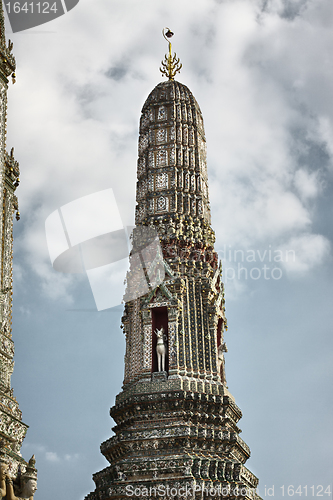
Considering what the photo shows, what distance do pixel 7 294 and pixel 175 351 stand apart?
31.3 ft

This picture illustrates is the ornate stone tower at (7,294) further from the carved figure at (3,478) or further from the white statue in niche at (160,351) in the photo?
the white statue in niche at (160,351)

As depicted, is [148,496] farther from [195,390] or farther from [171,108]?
[171,108]

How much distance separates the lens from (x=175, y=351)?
2228 cm

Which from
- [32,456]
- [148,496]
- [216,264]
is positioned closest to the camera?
[32,456]

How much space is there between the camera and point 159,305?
23422 millimetres

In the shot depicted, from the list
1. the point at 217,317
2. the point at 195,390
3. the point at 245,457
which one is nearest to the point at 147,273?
the point at 217,317

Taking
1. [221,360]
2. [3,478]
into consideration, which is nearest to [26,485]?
[3,478]

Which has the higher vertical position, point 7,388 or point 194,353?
point 194,353

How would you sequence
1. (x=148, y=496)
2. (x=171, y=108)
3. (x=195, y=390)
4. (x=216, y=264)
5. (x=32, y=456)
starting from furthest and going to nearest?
(x=171, y=108), (x=216, y=264), (x=195, y=390), (x=148, y=496), (x=32, y=456)

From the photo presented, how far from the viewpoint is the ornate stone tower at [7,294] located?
11.8m

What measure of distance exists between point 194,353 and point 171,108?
455 inches

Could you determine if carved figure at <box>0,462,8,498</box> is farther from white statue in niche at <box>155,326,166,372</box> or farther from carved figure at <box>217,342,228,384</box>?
carved figure at <box>217,342,228,384</box>

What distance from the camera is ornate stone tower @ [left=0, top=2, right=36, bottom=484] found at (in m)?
11.8

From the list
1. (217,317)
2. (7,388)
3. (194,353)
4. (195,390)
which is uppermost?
(217,317)
